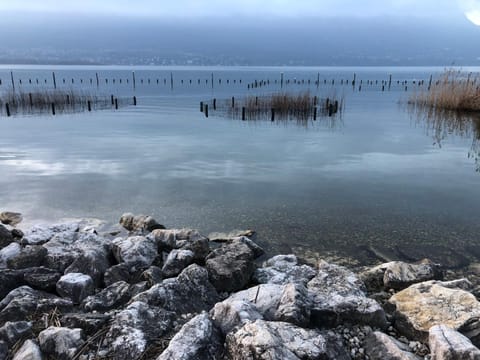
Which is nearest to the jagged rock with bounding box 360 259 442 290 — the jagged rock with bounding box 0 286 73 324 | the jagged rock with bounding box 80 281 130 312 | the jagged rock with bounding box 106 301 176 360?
the jagged rock with bounding box 106 301 176 360

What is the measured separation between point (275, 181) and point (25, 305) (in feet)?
31.6

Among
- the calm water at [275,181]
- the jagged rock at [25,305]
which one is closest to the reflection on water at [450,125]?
the calm water at [275,181]

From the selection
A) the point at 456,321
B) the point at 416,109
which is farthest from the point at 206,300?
the point at 416,109

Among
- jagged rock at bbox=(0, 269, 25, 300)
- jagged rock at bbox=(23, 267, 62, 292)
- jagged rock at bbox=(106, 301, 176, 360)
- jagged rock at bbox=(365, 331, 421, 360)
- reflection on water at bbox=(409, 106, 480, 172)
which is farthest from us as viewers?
reflection on water at bbox=(409, 106, 480, 172)

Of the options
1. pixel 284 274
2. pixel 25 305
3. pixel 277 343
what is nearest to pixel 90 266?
pixel 25 305

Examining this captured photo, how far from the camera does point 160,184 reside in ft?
43.9

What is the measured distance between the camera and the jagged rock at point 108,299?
5180 millimetres

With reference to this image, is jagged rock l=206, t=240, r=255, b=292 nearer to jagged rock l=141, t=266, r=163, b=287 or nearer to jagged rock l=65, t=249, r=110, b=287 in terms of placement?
jagged rock l=141, t=266, r=163, b=287

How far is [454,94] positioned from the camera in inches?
1159

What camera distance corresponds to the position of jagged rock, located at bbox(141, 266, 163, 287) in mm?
6184

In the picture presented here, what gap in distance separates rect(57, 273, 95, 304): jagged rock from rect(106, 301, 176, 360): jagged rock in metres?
1.48

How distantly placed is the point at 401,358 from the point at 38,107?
3793cm

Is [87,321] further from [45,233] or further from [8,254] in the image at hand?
[45,233]

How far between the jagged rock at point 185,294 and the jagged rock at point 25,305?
98 centimetres
